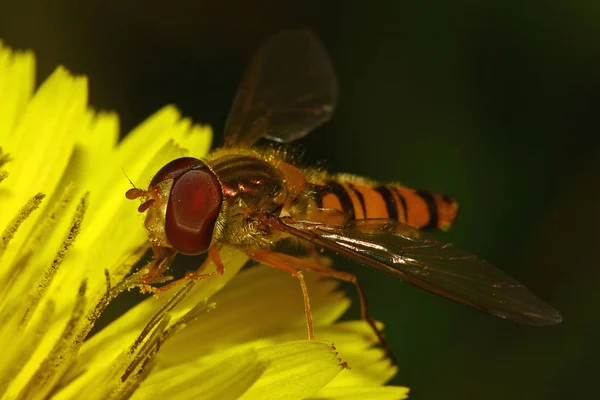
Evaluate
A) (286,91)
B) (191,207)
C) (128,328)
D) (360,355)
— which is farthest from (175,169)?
(286,91)

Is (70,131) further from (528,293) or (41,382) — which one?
(528,293)

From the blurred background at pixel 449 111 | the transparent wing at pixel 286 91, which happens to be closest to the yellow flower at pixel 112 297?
the transparent wing at pixel 286 91

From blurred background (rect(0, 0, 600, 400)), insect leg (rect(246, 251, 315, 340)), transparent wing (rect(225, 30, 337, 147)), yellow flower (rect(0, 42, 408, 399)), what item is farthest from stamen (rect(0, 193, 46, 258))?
blurred background (rect(0, 0, 600, 400))

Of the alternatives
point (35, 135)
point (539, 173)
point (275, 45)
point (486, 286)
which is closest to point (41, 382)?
point (35, 135)

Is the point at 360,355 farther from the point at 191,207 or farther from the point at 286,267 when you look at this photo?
the point at 191,207

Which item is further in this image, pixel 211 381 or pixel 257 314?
pixel 257 314

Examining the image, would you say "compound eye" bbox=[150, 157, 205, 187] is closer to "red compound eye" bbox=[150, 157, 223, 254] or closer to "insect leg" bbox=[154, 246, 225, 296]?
"red compound eye" bbox=[150, 157, 223, 254]

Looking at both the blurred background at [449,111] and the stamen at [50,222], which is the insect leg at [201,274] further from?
the blurred background at [449,111]
